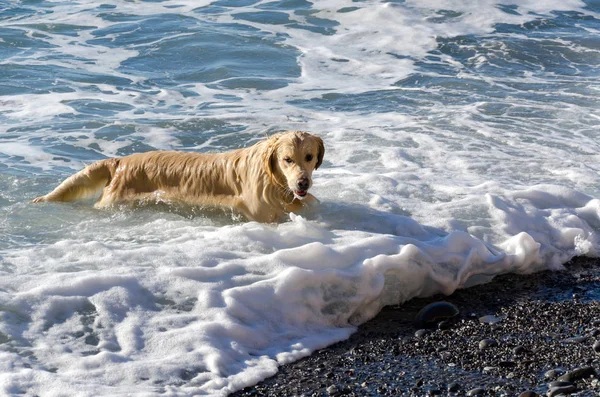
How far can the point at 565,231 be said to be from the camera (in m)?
7.20

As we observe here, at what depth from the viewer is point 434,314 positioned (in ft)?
19.2

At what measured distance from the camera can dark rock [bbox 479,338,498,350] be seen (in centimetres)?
534

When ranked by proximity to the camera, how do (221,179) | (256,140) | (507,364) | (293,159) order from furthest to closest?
1. (256,140)
2. (221,179)
3. (293,159)
4. (507,364)

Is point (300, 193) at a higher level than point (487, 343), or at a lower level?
higher

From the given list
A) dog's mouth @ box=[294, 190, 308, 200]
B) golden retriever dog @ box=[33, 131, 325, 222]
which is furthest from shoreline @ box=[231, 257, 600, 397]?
golden retriever dog @ box=[33, 131, 325, 222]

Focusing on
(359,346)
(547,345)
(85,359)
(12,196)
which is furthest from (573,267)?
(12,196)

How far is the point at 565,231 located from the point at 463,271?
1.23 metres

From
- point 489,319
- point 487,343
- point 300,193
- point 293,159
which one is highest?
point 293,159

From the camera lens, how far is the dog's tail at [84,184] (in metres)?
7.87

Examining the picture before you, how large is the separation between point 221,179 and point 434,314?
2479mm

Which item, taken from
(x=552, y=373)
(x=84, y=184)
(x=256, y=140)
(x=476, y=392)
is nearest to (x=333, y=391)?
(x=476, y=392)

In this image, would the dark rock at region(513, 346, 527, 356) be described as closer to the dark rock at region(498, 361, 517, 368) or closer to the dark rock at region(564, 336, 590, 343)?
the dark rock at region(498, 361, 517, 368)

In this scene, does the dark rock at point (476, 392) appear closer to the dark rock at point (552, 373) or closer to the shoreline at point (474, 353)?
the shoreline at point (474, 353)

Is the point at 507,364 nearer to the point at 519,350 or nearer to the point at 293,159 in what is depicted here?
the point at 519,350
